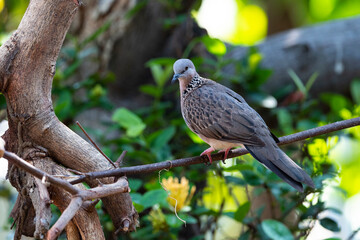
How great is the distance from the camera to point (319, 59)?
3.80 metres

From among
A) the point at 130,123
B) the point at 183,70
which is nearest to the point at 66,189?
the point at 183,70

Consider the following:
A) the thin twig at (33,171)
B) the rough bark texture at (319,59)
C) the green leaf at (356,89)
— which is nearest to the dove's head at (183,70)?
the thin twig at (33,171)

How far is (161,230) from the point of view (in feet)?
7.65

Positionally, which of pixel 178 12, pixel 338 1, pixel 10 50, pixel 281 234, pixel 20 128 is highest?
pixel 338 1

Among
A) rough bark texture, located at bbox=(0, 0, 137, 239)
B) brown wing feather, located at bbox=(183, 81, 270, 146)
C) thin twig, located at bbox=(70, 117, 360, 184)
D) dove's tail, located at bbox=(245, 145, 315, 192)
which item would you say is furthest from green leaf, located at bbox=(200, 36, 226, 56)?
rough bark texture, located at bbox=(0, 0, 137, 239)

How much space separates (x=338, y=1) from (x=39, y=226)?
218 inches

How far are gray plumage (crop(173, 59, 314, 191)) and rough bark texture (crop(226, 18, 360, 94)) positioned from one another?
1.60 metres

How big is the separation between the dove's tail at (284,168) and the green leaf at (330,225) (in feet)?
2.54

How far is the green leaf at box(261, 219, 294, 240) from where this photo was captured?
2.13m

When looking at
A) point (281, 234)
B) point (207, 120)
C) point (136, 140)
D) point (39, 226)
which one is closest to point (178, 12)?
point (136, 140)

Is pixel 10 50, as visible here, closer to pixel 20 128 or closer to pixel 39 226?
pixel 20 128

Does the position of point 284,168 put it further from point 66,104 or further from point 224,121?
point 66,104

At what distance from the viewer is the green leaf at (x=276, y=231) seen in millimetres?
2129

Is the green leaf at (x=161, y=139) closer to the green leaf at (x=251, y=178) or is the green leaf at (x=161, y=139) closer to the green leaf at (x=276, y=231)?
the green leaf at (x=251, y=178)
